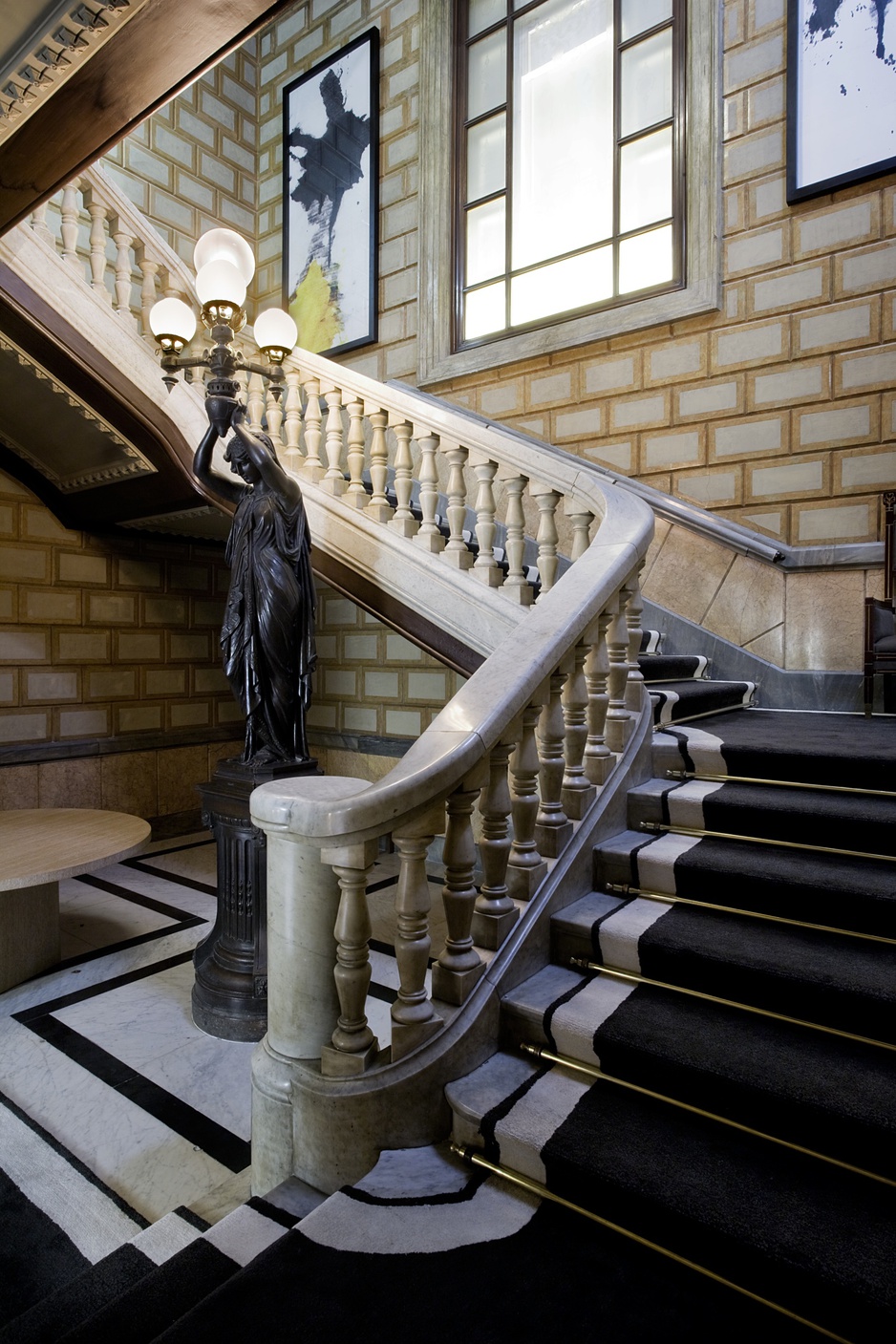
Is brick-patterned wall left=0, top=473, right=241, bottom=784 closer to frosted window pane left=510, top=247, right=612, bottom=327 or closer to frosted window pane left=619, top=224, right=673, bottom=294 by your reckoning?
frosted window pane left=510, top=247, right=612, bottom=327

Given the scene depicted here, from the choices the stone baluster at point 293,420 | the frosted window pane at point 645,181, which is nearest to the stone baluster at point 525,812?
the stone baluster at point 293,420

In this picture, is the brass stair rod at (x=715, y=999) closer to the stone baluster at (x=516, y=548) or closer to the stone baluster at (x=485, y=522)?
the stone baluster at (x=516, y=548)

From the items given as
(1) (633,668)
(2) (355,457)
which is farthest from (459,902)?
(2) (355,457)

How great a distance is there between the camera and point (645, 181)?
459 cm

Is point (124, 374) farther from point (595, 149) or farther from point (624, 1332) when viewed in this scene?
point (624, 1332)

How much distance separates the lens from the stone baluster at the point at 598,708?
2.32m

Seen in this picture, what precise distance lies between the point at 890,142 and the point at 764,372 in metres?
1.17

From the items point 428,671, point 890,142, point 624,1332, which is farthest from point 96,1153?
point 890,142

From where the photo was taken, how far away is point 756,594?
3.96m

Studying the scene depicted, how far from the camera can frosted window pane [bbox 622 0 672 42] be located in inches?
178

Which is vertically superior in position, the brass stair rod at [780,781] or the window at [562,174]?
the window at [562,174]

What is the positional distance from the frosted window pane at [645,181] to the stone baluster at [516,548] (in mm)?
2614

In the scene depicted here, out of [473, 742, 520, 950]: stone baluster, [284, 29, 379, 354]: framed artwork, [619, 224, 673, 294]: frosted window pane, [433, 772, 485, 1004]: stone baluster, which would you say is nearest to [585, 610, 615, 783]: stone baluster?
[473, 742, 520, 950]: stone baluster

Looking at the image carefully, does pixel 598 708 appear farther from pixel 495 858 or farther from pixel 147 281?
pixel 147 281
